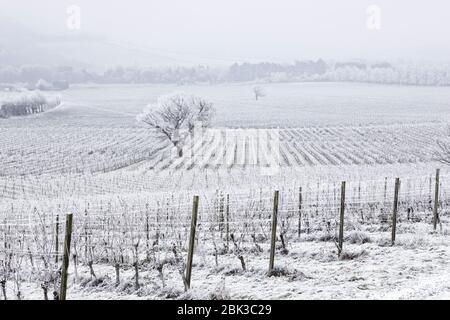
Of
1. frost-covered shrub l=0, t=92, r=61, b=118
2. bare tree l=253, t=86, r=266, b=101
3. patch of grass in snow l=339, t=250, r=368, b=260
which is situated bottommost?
patch of grass in snow l=339, t=250, r=368, b=260

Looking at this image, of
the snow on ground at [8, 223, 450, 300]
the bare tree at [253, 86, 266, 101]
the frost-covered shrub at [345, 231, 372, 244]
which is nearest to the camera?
the snow on ground at [8, 223, 450, 300]

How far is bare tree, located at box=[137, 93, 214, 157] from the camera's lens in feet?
182

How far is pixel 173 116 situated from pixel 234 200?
122ft

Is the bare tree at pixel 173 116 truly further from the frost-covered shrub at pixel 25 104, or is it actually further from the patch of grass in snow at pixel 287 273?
the frost-covered shrub at pixel 25 104

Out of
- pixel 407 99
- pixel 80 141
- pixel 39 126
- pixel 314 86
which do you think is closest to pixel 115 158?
pixel 80 141

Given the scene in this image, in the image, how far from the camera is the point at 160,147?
187 ft

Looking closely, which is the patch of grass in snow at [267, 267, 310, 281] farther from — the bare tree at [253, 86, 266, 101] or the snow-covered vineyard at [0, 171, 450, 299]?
the bare tree at [253, 86, 266, 101]

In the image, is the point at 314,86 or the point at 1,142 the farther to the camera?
the point at 314,86

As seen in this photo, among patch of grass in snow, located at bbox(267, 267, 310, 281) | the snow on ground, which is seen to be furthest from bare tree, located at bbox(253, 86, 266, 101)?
patch of grass in snow, located at bbox(267, 267, 310, 281)

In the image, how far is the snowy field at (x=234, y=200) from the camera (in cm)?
971

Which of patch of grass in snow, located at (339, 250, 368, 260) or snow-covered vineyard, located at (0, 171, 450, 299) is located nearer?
snow-covered vineyard, located at (0, 171, 450, 299)

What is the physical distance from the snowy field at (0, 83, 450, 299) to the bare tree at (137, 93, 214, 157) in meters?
2.02

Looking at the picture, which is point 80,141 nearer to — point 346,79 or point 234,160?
point 234,160
